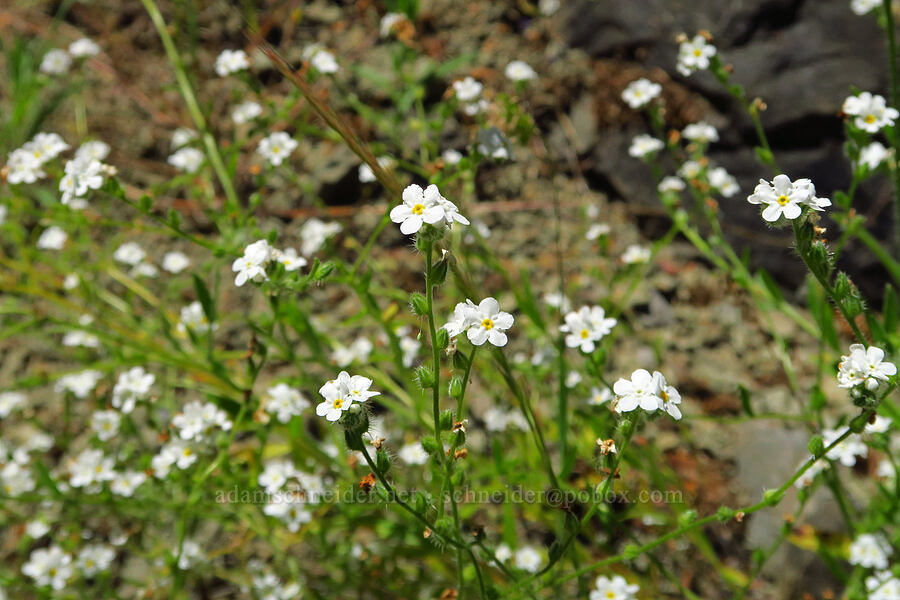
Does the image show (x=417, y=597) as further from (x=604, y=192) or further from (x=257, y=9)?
(x=257, y=9)

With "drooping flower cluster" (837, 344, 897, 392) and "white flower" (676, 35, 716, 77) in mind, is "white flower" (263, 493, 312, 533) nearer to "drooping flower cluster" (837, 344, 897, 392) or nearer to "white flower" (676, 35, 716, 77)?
"drooping flower cluster" (837, 344, 897, 392)

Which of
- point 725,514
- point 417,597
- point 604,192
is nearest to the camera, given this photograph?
point 725,514

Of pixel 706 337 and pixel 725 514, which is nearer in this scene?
pixel 725 514

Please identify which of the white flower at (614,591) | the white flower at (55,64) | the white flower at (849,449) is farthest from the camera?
the white flower at (55,64)

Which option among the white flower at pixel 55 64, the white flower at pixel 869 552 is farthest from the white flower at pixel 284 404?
the white flower at pixel 55 64

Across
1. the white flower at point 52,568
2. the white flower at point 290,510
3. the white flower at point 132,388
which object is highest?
the white flower at point 132,388

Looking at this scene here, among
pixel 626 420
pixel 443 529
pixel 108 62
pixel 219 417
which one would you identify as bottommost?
pixel 443 529

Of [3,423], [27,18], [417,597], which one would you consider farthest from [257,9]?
[417,597]

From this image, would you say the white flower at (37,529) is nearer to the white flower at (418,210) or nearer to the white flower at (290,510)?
the white flower at (290,510)
